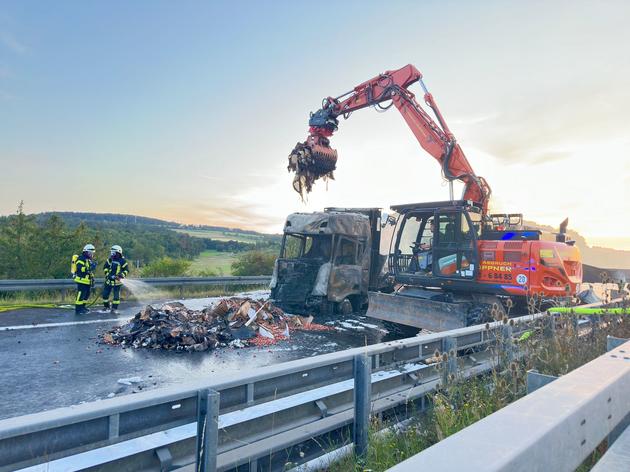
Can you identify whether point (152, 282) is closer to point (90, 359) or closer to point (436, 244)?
point (90, 359)

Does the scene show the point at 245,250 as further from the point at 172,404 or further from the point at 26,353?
the point at 172,404

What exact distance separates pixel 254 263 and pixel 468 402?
22.0 m

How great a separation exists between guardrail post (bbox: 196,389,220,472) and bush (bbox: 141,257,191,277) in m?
21.2

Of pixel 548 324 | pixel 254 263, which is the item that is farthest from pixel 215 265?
pixel 548 324

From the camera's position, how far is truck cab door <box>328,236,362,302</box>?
11.5 meters

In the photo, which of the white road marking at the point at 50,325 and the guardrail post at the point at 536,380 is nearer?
the guardrail post at the point at 536,380

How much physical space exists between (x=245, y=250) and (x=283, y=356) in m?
18.7

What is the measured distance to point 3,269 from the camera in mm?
16422

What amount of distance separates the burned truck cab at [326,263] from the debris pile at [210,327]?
1234 mm

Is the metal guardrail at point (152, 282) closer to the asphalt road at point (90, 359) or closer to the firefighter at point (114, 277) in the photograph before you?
the firefighter at point (114, 277)

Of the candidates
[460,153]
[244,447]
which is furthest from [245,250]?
[244,447]

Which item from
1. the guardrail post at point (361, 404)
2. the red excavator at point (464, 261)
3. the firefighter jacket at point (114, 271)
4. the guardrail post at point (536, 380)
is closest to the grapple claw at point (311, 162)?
the red excavator at point (464, 261)

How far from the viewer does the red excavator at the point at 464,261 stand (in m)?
8.45

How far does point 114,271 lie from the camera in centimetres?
1197
